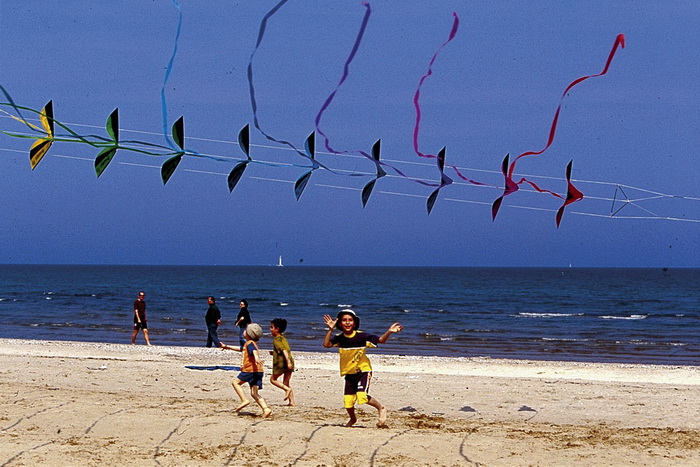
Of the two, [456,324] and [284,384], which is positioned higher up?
[284,384]

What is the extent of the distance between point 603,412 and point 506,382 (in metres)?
3.17

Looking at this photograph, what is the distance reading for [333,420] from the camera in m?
9.77

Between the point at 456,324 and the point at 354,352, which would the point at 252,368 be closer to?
the point at 354,352

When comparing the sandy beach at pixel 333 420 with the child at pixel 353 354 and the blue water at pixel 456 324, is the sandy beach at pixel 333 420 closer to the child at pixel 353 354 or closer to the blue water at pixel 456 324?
the child at pixel 353 354

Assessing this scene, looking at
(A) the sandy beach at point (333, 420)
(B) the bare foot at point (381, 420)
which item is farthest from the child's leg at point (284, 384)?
(B) the bare foot at point (381, 420)

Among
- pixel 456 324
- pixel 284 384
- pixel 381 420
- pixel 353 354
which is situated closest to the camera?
pixel 353 354

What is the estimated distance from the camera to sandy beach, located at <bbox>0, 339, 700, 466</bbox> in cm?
792

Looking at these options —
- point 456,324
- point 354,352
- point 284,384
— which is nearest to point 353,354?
point 354,352

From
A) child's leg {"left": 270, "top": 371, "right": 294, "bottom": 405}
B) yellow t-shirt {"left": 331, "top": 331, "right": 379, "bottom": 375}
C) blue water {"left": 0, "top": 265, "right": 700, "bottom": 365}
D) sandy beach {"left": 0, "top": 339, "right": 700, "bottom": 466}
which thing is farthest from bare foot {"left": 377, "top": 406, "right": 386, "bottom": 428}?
blue water {"left": 0, "top": 265, "right": 700, "bottom": 365}

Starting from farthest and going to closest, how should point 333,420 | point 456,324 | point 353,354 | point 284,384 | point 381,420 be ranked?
point 456,324
point 284,384
point 333,420
point 381,420
point 353,354

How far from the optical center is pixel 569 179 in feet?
23.0

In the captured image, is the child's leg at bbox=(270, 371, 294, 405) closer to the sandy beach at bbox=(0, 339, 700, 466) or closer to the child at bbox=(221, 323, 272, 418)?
the sandy beach at bbox=(0, 339, 700, 466)

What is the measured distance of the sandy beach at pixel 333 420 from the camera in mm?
7918

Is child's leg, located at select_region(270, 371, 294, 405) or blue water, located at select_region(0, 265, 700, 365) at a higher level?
child's leg, located at select_region(270, 371, 294, 405)
